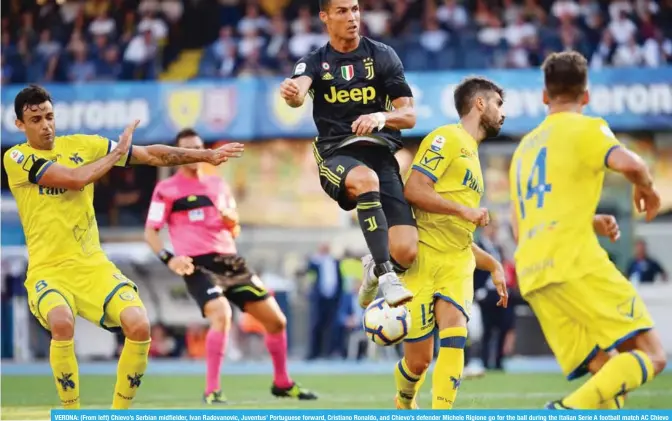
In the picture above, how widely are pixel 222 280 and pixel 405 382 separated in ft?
11.7

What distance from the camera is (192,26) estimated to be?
79.7ft

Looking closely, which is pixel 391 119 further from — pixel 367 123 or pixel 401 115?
pixel 367 123

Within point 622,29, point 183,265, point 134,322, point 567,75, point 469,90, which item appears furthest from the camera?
point 622,29

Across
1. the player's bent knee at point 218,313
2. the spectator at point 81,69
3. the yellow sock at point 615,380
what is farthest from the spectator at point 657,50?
the yellow sock at point 615,380

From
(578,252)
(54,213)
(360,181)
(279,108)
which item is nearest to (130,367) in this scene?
(54,213)

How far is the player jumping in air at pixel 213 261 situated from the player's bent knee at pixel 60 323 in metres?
3.24

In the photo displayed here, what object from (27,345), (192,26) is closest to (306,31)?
(192,26)

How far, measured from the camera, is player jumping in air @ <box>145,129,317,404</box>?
11508 mm

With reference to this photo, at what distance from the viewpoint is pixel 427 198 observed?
26.7 ft

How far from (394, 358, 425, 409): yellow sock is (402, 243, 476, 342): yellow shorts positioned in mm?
289

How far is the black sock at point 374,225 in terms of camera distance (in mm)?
7957

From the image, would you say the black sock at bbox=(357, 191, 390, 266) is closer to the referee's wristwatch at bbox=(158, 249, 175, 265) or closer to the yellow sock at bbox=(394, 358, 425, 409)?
the yellow sock at bbox=(394, 358, 425, 409)

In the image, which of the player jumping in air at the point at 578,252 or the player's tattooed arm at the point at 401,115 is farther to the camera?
the player's tattooed arm at the point at 401,115

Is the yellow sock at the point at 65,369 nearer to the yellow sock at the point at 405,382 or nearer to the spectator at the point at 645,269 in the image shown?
the yellow sock at the point at 405,382
